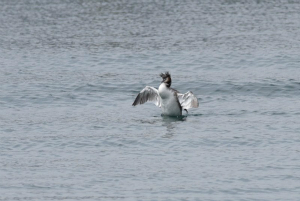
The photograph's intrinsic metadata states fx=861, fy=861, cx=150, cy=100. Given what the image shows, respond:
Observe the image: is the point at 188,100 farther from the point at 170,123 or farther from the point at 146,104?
the point at 146,104

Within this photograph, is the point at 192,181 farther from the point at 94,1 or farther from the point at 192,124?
the point at 94,1

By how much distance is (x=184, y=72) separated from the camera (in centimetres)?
3675

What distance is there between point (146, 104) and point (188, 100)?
3.69 m

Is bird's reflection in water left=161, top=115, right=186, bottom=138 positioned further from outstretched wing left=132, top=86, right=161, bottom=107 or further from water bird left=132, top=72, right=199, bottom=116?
outstretched wing left=132, top=86, right=161, bottom=107

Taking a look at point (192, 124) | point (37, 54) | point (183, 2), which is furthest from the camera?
point (183, 2)

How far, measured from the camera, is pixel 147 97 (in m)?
29.7

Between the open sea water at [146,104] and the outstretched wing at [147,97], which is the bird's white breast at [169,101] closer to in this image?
the open sea water at [146,104]

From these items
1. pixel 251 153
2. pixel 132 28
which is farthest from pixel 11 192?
pixel 132 28

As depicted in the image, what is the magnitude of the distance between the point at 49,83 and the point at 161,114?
22.9ft

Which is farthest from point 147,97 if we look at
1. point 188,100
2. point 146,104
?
point 146,104

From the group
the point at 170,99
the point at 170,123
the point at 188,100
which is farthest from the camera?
the point at 170,99

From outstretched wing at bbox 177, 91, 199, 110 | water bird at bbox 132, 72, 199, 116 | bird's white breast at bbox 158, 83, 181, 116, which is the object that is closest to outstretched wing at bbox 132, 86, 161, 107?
water bird at bbox 132, 72, 199, 116

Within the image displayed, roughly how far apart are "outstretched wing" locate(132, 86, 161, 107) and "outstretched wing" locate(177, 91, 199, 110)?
111 centimetres

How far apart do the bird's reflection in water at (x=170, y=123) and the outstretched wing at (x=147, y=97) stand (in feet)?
2.44
